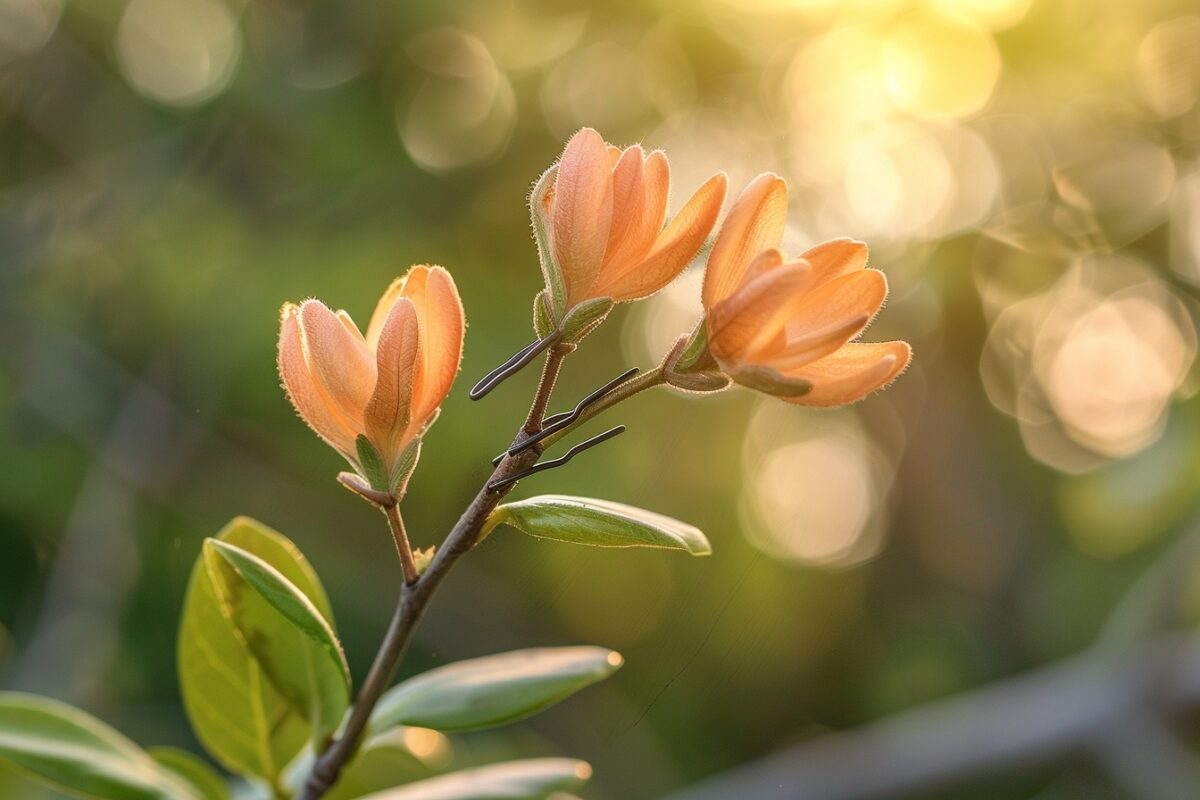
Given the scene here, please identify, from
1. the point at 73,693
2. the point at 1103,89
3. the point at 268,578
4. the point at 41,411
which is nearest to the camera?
the point at 268,578

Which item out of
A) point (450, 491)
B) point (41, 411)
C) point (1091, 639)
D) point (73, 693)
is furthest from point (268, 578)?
point (1091, 639)

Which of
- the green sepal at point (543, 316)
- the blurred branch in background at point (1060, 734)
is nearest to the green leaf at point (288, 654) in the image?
the green sepal at point (543, 316)

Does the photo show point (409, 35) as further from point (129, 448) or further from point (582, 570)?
point (582, 570)

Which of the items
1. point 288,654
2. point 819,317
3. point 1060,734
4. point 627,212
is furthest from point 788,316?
point 1060,734

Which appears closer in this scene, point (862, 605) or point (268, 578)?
point (268, 578)

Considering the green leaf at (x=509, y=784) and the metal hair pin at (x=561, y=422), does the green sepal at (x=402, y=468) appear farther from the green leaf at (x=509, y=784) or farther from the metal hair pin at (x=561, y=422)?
the green leaf at (x=509, y=784)

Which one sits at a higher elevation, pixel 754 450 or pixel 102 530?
pixel 754 450

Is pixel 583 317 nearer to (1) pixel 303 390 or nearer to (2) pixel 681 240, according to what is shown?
(2) pixel 681 240
